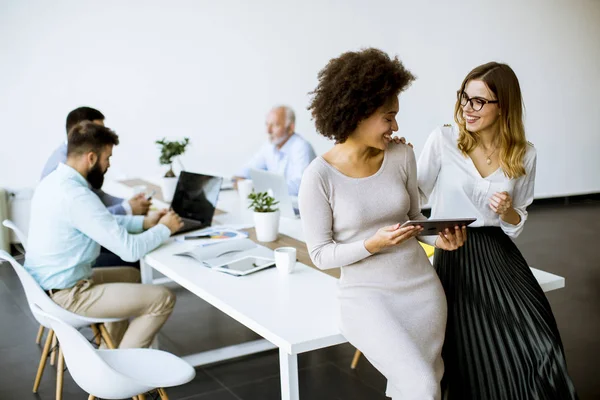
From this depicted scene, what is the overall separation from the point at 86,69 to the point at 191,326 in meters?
3.11

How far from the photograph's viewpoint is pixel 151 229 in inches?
132

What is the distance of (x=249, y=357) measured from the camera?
395 centimetres

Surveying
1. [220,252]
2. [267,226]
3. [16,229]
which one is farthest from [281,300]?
[16,229]

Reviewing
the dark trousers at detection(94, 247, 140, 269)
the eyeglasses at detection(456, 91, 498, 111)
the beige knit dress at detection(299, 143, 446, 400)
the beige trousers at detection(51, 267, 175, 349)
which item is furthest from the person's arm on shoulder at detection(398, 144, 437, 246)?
the dark trousers at detection(94, 247, 140, 269)

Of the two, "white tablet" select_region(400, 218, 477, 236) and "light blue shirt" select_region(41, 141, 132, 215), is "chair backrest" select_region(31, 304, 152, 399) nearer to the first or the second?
"white tablet" select_region(400, 218, 477, 236)

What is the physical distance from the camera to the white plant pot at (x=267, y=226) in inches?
133

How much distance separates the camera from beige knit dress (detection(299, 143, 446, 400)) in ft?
7.11

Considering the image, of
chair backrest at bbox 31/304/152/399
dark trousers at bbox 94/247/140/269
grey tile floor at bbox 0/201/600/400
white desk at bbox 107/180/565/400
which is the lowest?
grey tile floor at bbox 0/201/600/400

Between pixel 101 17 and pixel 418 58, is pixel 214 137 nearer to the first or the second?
pixel 101 17

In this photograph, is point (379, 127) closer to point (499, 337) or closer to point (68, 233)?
point (499, 337)

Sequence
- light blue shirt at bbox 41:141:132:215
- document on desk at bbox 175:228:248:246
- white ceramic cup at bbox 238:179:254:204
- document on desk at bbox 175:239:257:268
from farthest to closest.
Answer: white ceramic cup at bbox 238:179:254:204 → light blue shirt at bbox 41:141:132:215 → document on desk at bbox 175:228:248:246 → document on desk at bbox 175:239:257:268

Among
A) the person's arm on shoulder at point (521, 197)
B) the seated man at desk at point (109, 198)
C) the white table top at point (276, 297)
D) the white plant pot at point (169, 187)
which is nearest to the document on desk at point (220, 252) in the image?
the white table top at point (276, 297)

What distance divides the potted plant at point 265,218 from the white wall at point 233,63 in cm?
359

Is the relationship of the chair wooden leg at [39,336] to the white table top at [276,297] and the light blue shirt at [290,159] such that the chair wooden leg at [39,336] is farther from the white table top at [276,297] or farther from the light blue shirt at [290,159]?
the light blue shirt at [290,159]
